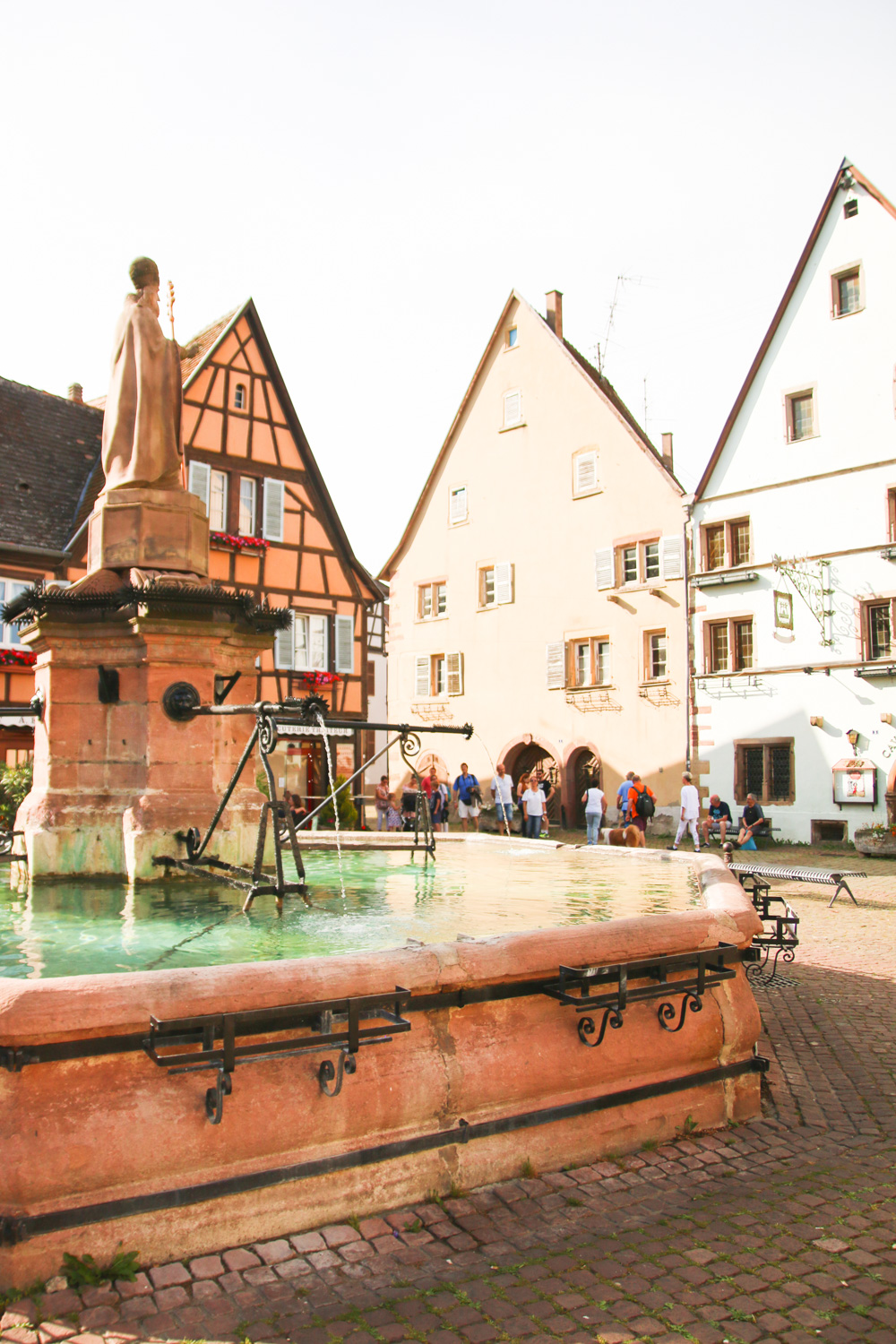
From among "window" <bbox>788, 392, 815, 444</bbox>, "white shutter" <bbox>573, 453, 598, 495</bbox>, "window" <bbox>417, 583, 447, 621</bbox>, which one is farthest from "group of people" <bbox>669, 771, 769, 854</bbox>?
"window" <bbox>417, 583, 447, 621</bbox>

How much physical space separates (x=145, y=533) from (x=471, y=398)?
26.0 meters

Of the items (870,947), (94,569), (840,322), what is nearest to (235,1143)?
(94,569)

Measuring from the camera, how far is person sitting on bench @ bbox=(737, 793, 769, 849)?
830 inches

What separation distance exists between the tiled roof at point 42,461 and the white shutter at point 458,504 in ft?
35.4

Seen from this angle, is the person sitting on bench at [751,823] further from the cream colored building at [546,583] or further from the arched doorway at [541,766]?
the arched doorway at [541,766]

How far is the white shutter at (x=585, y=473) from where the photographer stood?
28.7m

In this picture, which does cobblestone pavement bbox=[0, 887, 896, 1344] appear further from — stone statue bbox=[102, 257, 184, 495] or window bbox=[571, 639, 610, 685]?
window bbox=[571, 639, 610, 685]

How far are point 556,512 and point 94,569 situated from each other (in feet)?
76.7

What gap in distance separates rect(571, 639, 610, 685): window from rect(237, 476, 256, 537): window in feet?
30.0

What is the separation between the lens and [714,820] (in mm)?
22625

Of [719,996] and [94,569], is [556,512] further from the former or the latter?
[719,996]

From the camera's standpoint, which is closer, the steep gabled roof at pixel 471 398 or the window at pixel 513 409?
the steep gabled roof at pixel 471 398

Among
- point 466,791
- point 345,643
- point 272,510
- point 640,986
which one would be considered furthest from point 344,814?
point 640,986

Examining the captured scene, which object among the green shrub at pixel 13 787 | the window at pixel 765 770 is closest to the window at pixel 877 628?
the window at pixel 765 770
